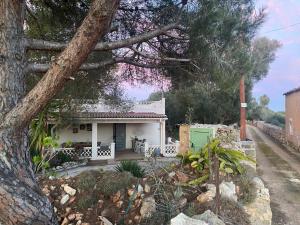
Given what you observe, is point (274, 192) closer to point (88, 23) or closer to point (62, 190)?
point (62, 190)

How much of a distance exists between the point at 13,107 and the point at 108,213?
2187 millimetres

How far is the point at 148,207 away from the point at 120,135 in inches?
712

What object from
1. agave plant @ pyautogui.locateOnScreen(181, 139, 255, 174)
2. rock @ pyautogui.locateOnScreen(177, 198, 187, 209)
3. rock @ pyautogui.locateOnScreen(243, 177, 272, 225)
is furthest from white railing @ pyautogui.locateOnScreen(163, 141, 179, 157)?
rock @ pyautogui.locateOnScreen(177, 198, 187, 209)

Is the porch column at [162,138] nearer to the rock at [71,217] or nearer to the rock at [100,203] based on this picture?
the rock at [100,203]

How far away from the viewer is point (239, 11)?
17.4 feet

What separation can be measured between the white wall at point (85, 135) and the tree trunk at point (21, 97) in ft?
54.7

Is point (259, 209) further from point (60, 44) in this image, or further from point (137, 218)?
point (60, 44)

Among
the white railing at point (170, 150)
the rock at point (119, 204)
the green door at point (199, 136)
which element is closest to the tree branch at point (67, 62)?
the rock at point (119, 204)

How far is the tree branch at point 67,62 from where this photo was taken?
2.96 meters

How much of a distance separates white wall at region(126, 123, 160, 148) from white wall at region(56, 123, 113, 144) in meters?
1.33

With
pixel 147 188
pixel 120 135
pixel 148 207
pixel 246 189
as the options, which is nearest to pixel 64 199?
pixel 147 188

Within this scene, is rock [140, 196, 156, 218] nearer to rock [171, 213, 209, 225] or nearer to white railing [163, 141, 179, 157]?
rock [171, 213, 209, 225]

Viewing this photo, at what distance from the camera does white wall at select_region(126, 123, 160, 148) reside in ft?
75.5

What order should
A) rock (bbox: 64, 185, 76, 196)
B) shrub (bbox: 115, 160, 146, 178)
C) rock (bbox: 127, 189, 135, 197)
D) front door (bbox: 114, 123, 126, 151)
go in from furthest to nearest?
front door (bbox: 114, 123, 126, 151)
shrub (bbox: 115, 160, 146, 178)
rock (bbox: 64, 185, 76, 196)
rock (bbox: 127, 189, 135, 197)
